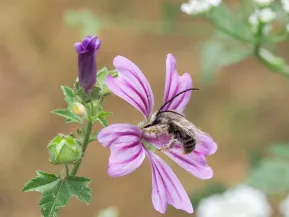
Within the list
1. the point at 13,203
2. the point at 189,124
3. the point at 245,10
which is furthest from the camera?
the point at 13,203

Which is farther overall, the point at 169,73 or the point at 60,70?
the point at 60,70

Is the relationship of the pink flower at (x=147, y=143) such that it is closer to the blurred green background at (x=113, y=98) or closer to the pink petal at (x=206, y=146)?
the pink petal at (x=206, y=146)

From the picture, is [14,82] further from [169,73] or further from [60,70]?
[169,73]

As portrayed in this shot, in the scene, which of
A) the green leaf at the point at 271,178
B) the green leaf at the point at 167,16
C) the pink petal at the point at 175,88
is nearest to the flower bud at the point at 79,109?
the pink petal at the point at 175,88

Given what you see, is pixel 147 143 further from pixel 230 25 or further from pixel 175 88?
pixel 230 25

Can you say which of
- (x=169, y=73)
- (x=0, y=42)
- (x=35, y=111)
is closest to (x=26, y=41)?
(x=0, y=42)

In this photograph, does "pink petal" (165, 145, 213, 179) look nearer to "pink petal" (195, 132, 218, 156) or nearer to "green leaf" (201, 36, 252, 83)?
"pink petal" (195, 132, 218, 156)

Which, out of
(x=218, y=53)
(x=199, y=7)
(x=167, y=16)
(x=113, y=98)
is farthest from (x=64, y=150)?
(x=113, y=98)
